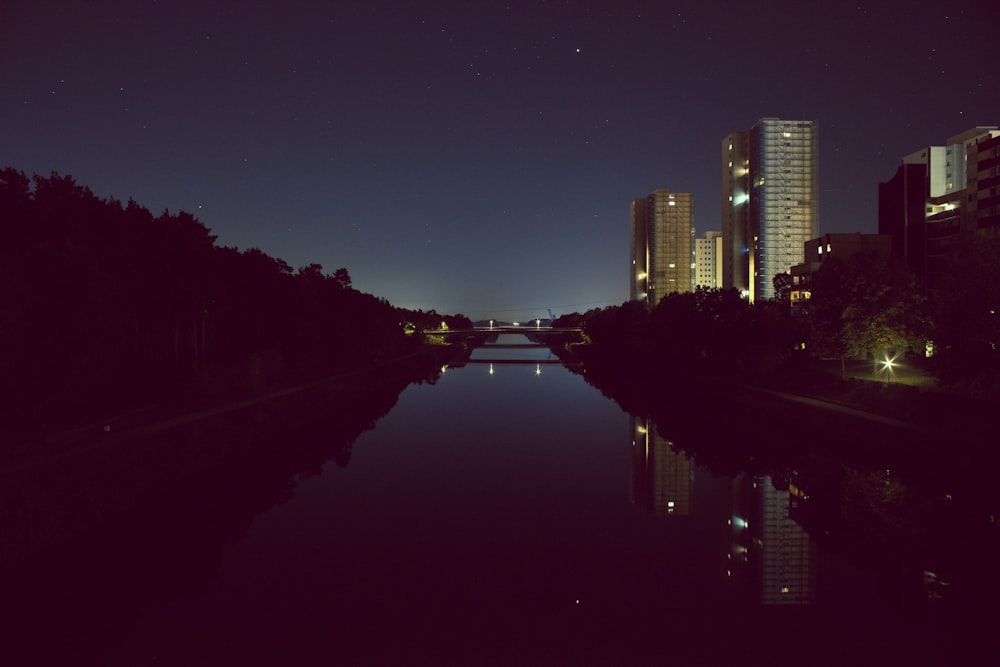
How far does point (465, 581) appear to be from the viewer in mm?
15836

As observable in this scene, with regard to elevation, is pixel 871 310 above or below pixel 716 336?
above

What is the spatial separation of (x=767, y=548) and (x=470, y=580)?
9.35 meters

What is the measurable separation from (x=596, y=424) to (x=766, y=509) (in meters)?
19.7

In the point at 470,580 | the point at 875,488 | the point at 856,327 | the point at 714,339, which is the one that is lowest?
the point at 470,580

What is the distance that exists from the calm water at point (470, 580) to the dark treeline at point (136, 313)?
6184 mm

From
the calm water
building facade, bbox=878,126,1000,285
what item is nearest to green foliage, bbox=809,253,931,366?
the calm water

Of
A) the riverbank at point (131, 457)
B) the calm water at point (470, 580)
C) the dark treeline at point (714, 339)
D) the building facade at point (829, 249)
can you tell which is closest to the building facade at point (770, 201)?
the building facade at point (829, 249)

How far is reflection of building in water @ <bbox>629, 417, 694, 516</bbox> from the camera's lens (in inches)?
914

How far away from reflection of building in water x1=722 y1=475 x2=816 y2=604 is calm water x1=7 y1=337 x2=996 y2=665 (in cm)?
8

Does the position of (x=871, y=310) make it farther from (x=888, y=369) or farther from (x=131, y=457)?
(x=131, y=457)

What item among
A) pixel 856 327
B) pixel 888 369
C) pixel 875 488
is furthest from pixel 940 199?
pixel 875 488

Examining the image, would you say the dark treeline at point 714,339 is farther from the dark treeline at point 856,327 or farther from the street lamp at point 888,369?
the street lamp at point 888,369

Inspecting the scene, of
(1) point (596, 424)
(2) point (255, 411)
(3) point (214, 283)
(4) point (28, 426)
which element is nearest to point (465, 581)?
(4) point (28, 426)

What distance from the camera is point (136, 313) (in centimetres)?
4012
